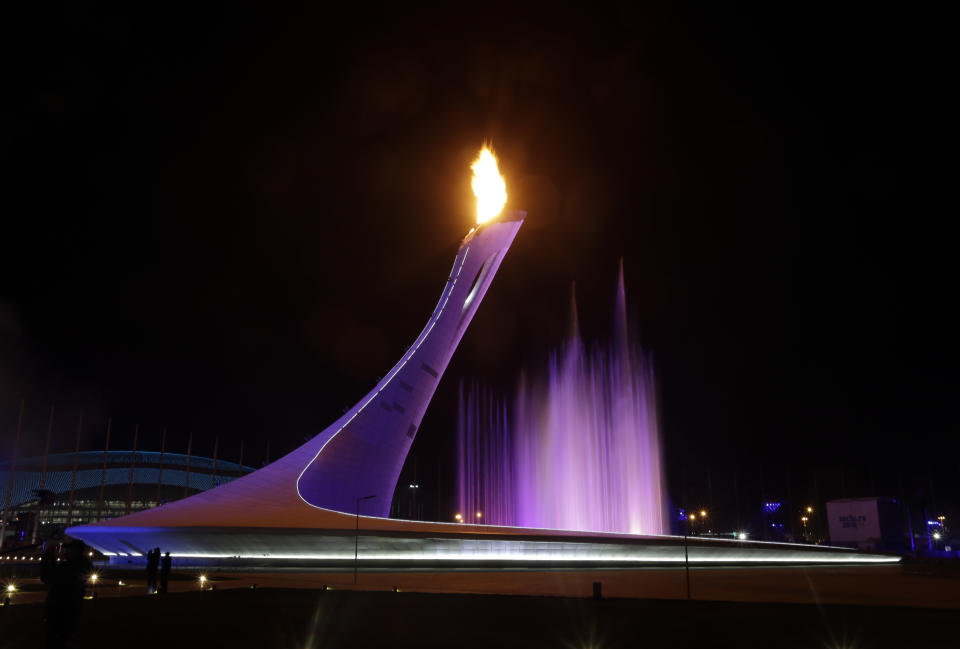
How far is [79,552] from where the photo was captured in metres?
5.33

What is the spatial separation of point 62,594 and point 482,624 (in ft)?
13.2

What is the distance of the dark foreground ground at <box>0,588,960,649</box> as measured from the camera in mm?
6152

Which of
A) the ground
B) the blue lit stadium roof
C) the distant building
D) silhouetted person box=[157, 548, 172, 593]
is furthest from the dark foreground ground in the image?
the blue lit stadium roof

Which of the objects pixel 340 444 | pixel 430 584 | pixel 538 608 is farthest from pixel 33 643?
pixel 340 444

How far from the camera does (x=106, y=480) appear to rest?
1784 inches

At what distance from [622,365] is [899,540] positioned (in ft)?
66.2

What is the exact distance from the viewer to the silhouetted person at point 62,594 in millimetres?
5164

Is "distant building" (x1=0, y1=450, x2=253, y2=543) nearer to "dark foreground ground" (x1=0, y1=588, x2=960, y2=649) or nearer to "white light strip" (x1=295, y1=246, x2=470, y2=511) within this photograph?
"white light strip" (x1=295, y1=246, x2=470, y2=511)

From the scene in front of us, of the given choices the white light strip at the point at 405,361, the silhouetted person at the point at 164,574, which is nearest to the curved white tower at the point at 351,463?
the white light strip at the point at 405,361

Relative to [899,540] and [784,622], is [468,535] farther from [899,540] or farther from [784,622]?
[899,540]

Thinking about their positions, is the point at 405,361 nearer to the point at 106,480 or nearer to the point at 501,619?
the point at 501,619

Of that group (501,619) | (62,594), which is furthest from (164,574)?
(62,594)

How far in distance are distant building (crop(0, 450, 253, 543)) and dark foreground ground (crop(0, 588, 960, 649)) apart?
35.2 meters

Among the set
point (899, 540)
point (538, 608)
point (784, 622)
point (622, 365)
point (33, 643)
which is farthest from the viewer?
point (899, 540)
